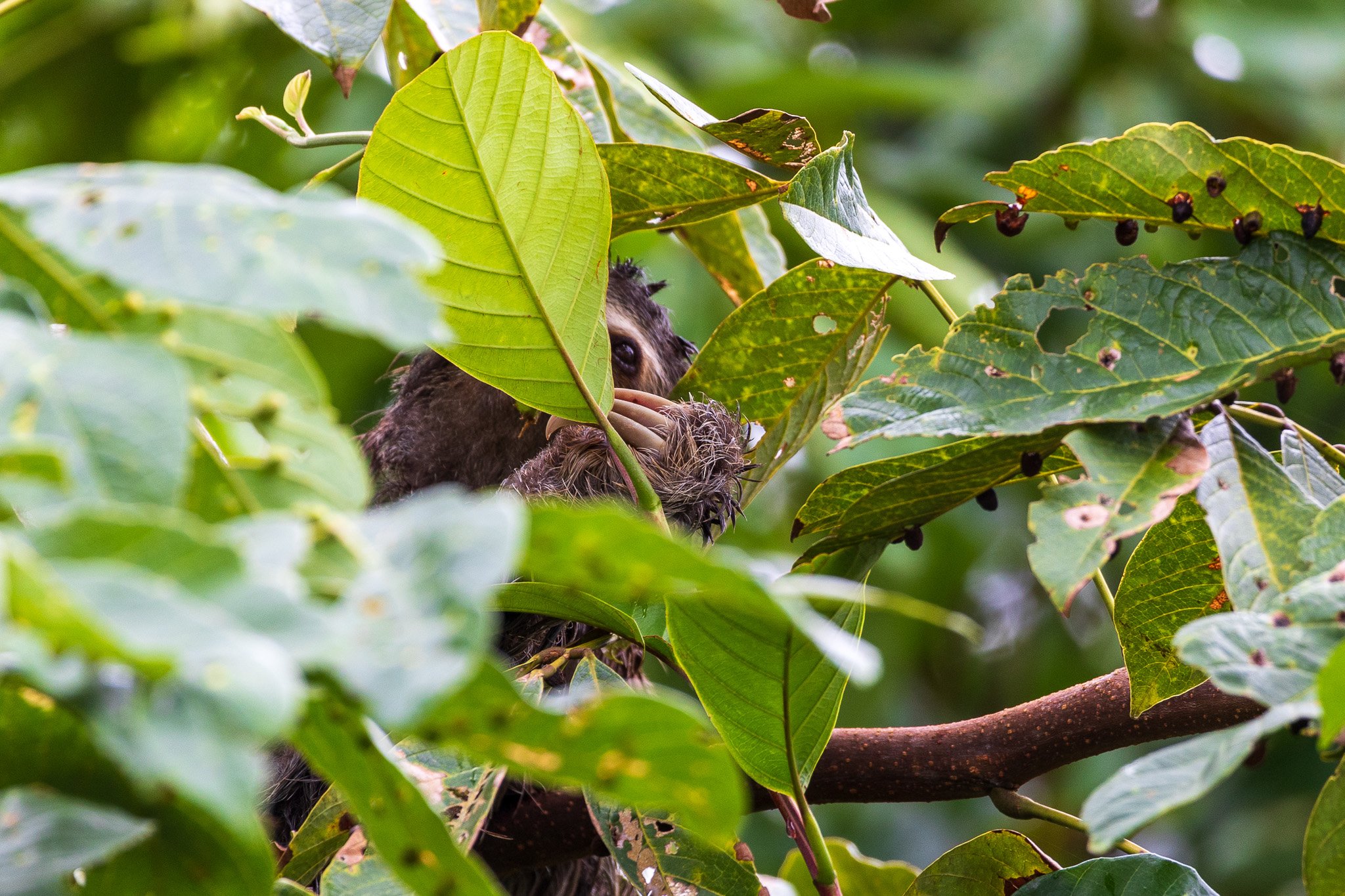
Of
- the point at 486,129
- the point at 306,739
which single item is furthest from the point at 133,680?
the point at 486,129

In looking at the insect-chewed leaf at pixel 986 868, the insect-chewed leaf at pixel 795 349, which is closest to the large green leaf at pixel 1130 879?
the insect-chewed leaf at pixel 986 868

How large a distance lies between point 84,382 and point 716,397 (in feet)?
2.67

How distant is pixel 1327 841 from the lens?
0.68m

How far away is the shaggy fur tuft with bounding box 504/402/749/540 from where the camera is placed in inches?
60.6

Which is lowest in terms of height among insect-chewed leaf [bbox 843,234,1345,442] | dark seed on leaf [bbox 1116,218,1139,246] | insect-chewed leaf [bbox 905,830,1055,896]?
insect-chewed leaf [bbox 905,830,1055,896]

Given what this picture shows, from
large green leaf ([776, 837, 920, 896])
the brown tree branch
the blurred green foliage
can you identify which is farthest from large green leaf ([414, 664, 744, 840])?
the blurred green foliage

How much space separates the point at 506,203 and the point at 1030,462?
416 mm

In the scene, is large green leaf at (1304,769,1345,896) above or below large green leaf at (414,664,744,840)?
below

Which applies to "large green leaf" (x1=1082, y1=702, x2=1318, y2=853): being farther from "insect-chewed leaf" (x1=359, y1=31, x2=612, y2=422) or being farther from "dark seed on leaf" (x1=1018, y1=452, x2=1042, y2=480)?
"insect-chewed leaf" (x1=359, y1=31, x2=612, y2=422)

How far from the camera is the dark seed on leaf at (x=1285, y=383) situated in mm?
869

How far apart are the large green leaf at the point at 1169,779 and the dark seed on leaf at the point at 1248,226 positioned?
0.46 meters

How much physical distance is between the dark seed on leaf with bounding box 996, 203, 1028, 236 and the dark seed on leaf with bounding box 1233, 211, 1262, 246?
156 mm

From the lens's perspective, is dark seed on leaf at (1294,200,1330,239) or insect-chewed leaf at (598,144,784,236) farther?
insect-chewed leaf at (598,144,784,236)

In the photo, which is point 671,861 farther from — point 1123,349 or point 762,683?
point 1123,349
